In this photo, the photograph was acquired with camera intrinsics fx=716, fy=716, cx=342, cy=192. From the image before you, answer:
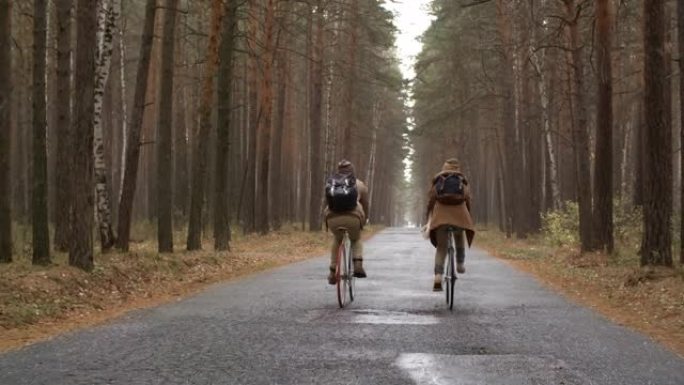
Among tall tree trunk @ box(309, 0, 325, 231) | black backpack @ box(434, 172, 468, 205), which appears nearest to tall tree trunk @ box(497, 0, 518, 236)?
tall tree trunk @ box(309, 0, 325, 231)

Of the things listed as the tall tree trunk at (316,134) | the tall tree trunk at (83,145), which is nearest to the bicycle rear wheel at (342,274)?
the tall tree trunk at (83,145)

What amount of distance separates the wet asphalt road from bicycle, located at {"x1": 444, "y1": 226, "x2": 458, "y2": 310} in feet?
0.62

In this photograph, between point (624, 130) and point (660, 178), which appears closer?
point (660, 178)

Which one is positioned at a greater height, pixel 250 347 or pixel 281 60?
pixel 281 60

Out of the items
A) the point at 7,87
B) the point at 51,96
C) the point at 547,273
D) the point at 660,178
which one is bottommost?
the point at 547,273

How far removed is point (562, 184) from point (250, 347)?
38376mm

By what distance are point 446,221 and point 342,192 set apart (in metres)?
1.50

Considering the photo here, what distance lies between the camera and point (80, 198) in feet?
39.3

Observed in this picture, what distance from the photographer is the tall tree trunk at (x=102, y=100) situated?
1509cm

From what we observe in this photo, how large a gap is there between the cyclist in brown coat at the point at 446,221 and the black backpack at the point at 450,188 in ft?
0.11

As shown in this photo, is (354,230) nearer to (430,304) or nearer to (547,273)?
(430,304)

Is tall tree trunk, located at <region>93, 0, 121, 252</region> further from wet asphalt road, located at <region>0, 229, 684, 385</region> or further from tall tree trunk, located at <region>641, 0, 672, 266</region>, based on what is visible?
tall tree trunk, located at <region>641, 0, 672, 266</region>

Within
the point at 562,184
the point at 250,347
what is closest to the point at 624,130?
the point at 562,184

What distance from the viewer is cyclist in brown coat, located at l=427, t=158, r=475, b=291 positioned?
996 centimetres
